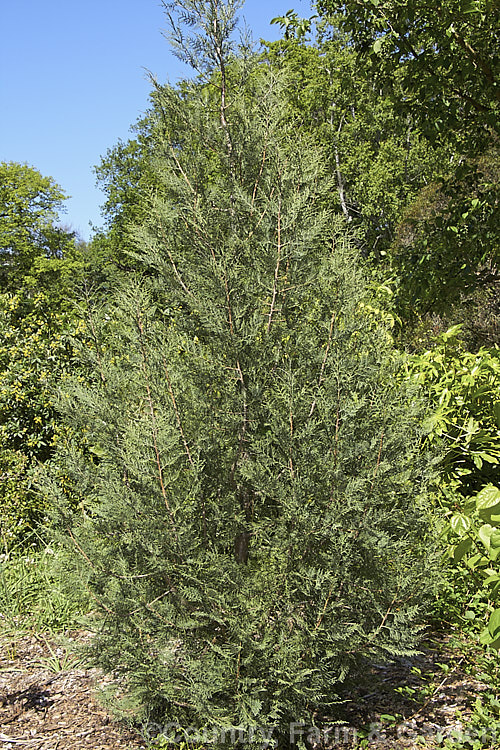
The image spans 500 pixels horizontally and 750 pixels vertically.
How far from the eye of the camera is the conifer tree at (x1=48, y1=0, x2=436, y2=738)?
2691mm

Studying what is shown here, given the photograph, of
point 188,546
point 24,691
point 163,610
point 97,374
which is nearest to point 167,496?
point 188,546

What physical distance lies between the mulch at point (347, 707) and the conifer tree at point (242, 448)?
23 centimetres

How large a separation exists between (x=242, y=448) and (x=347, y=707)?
157 centimetres

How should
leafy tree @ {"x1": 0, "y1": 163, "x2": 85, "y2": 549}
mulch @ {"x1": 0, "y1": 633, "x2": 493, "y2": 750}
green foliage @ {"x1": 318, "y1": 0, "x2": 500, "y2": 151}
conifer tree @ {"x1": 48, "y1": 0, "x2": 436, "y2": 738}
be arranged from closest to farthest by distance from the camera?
conifer tree @ {"x1": 48, "y1": 0, "x2": 436, "y2": 738} < mulch @ {"x1": 0, "y1": 633, "x2": 493, "y2": 750} < green foliage @ {"x1": 318, "y1": 0, "x2": 500, "y2": 151} < leafy tree @ {"x1": 0, "y1": 163, "x2": 85, "y2": 549}

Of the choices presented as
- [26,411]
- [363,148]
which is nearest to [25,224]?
[363,148]

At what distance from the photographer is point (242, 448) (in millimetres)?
2965

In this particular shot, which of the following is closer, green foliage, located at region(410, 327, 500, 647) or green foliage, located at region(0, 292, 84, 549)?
green foliage, located at region(410, 327, 500, 647)

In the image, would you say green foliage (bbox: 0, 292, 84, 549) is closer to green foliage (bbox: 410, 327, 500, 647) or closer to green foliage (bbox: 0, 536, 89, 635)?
green foliage (bbox: 0, 536, 89, 635)

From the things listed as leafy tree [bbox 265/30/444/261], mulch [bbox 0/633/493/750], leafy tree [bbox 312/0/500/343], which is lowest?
mulch [bbox 0/633/493/750]

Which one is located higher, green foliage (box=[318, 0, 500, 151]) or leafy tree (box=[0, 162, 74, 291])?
leafy tree (box=[0, 162, 74, 291])

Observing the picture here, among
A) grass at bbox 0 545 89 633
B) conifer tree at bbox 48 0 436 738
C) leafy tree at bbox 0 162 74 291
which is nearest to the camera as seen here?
conifer tree at bbox 48 0 436 738

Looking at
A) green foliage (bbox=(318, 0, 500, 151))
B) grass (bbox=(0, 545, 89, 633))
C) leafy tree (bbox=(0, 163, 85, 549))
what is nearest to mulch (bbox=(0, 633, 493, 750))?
grass (bbox=(0, 545, 89, 633))

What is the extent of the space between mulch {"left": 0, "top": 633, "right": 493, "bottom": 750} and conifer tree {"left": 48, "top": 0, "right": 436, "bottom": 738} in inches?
9.3

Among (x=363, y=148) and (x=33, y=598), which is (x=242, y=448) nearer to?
(x=33, y=598)
